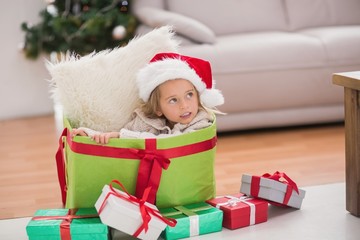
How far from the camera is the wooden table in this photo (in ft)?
6.55

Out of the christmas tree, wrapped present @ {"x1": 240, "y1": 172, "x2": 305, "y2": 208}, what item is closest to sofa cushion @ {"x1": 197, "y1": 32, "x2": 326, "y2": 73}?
the christmas tree

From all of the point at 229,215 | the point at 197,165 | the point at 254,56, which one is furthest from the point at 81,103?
the point at 254,56

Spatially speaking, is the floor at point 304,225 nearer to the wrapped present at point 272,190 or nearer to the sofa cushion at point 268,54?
the wrapped present at point 272,190

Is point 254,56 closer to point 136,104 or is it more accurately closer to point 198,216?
point 136,104

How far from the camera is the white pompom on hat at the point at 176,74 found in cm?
213

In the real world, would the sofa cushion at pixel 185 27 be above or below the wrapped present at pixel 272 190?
above

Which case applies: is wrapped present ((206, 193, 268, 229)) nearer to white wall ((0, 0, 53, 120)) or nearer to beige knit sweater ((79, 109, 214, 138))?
beige knit sweater ((79, 109, 214, 138))

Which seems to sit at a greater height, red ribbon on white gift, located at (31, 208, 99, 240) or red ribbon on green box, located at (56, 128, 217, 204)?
red ribbon on green box, located at (56, 128, 217, 204)

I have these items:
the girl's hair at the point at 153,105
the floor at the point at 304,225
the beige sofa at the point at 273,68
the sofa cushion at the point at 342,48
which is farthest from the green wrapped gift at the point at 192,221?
the sofa cushion at the point at 342,48

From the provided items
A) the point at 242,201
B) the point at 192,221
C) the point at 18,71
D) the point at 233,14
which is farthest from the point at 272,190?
the point at 18,71

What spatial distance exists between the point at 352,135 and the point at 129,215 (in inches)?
30.5

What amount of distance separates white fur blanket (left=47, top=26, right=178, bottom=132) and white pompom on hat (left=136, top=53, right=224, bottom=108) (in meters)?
0.09

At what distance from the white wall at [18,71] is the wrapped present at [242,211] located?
224cm

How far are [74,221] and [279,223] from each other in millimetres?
665
